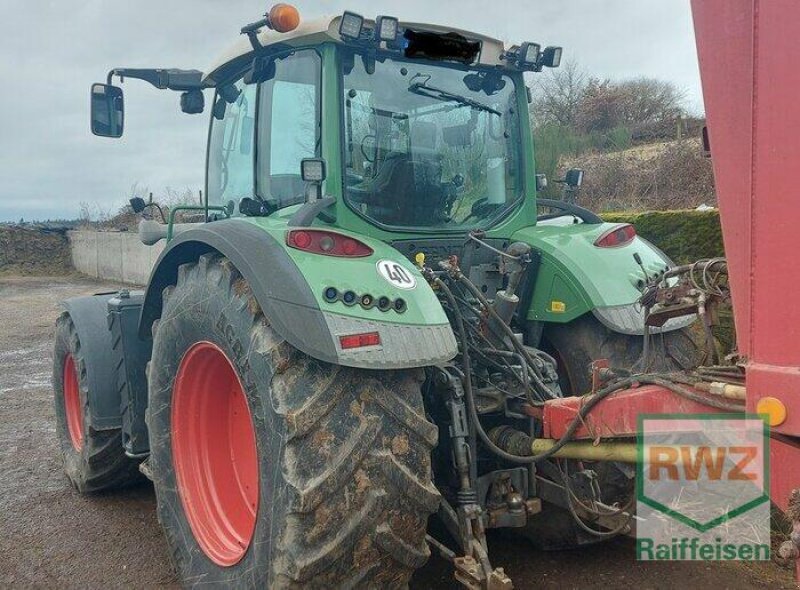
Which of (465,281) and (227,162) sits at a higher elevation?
(227,162)

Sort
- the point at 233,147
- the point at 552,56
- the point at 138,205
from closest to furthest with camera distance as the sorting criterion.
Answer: the point at 552,56, the point at 233,147, the point at 138,205

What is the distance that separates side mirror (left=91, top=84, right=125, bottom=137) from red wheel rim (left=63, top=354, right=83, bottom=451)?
5.34 feet

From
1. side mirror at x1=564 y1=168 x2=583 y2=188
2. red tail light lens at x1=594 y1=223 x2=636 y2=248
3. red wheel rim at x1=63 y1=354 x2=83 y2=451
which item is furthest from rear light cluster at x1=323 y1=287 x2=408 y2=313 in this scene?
red wheel rim at x1=63 y1=354 x2=83 y2=451

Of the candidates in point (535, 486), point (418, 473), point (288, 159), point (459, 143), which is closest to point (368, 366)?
point (418, 473)

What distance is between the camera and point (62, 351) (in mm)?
4512

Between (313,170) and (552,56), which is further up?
(552,56)

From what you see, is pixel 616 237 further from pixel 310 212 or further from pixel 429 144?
pixel 310 212

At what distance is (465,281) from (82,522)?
2611mm

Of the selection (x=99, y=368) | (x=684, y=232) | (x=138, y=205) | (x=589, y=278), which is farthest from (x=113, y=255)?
(x=589, y=278)

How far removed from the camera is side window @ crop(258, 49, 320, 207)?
2959mm

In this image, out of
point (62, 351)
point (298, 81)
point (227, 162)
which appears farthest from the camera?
point (62, 351)

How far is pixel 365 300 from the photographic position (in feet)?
7.52

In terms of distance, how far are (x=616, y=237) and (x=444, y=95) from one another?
1.07m

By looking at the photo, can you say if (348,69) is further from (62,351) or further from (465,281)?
(62,351)
